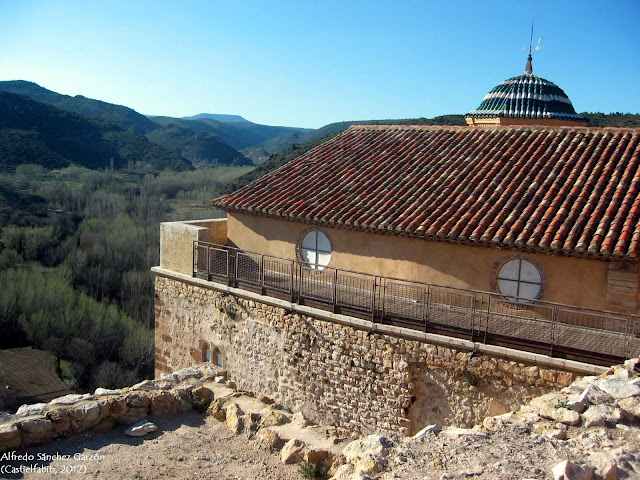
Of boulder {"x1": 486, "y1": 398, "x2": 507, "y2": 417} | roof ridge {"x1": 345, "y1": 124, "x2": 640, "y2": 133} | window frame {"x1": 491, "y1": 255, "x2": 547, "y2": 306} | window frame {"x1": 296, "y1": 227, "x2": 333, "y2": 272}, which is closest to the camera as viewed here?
boulder {"x1": 486, "y1": 398, "x2": 507, "y2": 417}

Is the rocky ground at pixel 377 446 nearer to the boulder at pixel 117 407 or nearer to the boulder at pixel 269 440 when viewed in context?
the boulder at pixel 269 440

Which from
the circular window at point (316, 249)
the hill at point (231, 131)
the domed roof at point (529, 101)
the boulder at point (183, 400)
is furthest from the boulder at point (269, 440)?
the hill at point (231, 131)

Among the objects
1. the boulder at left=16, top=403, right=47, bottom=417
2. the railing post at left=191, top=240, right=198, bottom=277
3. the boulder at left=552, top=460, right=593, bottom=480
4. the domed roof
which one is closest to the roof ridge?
the domed roof

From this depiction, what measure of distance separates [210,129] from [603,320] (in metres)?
132

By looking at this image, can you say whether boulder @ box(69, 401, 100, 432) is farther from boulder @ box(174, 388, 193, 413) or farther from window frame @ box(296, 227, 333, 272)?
window frame @ box(296, 227, 333, 272)

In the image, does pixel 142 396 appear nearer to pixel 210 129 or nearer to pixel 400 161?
pixel 400 161

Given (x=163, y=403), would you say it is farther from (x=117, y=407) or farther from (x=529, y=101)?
(x=529, y=101)

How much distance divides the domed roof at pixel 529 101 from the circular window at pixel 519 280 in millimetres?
7627

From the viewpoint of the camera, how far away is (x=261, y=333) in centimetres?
1248

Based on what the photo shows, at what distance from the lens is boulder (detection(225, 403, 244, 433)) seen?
8.49 m

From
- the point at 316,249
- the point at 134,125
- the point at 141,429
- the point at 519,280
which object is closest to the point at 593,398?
the point at 519,280

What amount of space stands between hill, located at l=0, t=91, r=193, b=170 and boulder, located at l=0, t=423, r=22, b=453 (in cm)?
5336

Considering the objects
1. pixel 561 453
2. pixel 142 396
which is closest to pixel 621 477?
pixel 561 453

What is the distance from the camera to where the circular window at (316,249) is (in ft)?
43.9
